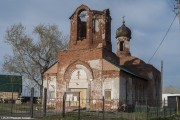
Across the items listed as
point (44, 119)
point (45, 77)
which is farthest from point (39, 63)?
point (44, 119)

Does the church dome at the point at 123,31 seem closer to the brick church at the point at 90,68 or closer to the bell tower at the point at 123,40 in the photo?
the bell tower at the point at 123,40

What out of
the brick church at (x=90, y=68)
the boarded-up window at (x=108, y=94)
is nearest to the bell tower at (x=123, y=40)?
the brick church at (x=90, y=68)

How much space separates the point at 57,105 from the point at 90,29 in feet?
21.9

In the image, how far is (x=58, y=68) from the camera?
95.2 feet

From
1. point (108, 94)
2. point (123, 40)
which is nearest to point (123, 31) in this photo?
point (123, 40)

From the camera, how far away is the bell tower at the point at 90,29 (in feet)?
93.2

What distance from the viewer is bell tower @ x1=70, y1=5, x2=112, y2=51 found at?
2841cm

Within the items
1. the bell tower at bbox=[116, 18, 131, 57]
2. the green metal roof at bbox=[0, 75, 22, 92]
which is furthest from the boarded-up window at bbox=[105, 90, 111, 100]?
the green metal roof at bbox=[0, 75, 22, 92]

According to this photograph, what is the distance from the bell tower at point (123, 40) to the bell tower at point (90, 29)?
36.3 ft

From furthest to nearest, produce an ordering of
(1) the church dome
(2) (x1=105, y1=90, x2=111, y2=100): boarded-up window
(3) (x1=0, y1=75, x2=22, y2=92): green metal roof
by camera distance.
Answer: (3) (x1=0, y1=75, x2=22, y2=92): green metal roof → (1) the church dome → (2) (x1=105, y1=90, x2=111, y2=100): boarded-up window

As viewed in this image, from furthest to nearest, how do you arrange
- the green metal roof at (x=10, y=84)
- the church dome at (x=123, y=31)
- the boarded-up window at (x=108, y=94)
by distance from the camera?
the green metal roof at (x=10, y=84)
the church dome at (x=123, y=31)
the boarded-up window at (x=108, y=94)

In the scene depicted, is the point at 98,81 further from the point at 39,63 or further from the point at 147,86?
the point at 39,63

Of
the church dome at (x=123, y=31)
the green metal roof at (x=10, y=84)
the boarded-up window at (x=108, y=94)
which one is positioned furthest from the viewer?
the green metal roof at (x=10, y=84)

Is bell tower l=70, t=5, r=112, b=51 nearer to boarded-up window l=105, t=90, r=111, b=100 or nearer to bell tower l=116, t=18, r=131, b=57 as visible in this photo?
boarded-up window l=105, t=90, r=111, b=100
